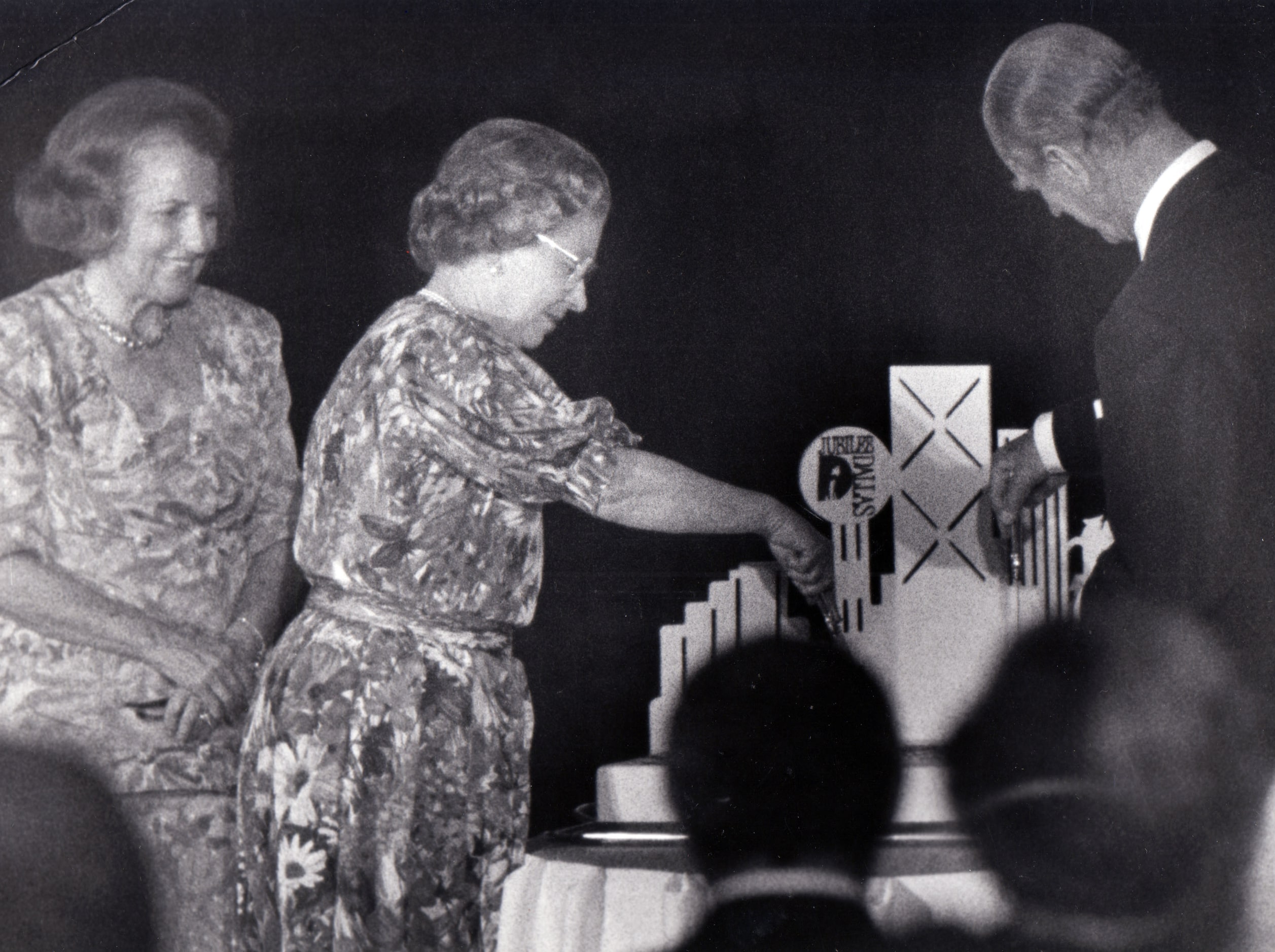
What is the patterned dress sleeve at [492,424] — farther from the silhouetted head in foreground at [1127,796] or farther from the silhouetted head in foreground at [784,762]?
the silhouetted head in foreground at [1127,796]

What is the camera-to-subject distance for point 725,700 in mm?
1866

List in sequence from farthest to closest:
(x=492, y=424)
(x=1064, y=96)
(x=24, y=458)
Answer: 1. (x=1064, y=96)
2. (x=24, y=458)
3. (x=492, y=424)

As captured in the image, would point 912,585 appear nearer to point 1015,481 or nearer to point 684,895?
point 1015,481

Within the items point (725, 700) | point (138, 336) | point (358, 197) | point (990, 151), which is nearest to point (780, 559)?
point (725, 700)

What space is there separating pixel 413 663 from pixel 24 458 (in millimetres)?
640

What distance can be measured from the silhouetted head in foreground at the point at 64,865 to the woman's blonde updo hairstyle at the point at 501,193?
900 millimetres

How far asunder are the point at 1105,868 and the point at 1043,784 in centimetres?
15

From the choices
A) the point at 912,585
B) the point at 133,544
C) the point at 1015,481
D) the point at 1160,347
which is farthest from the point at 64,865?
the point at 1160,347

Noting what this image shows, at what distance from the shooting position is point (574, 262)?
6.05ft

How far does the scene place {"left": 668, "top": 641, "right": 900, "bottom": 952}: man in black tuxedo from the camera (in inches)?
73.2

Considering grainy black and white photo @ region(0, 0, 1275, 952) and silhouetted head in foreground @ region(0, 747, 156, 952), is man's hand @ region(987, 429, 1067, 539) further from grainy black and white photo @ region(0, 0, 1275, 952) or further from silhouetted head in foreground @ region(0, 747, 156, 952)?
silhouetted head in foreground @ region(0, 747, 156, 952)

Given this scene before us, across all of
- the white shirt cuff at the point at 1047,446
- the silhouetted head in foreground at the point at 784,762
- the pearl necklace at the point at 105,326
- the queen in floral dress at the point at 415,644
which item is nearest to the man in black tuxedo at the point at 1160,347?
the white shirt cuff at the point at 1047,446

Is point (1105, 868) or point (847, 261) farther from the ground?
point (847, 261)

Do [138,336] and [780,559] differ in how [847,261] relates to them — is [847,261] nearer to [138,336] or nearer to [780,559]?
[780,559]
